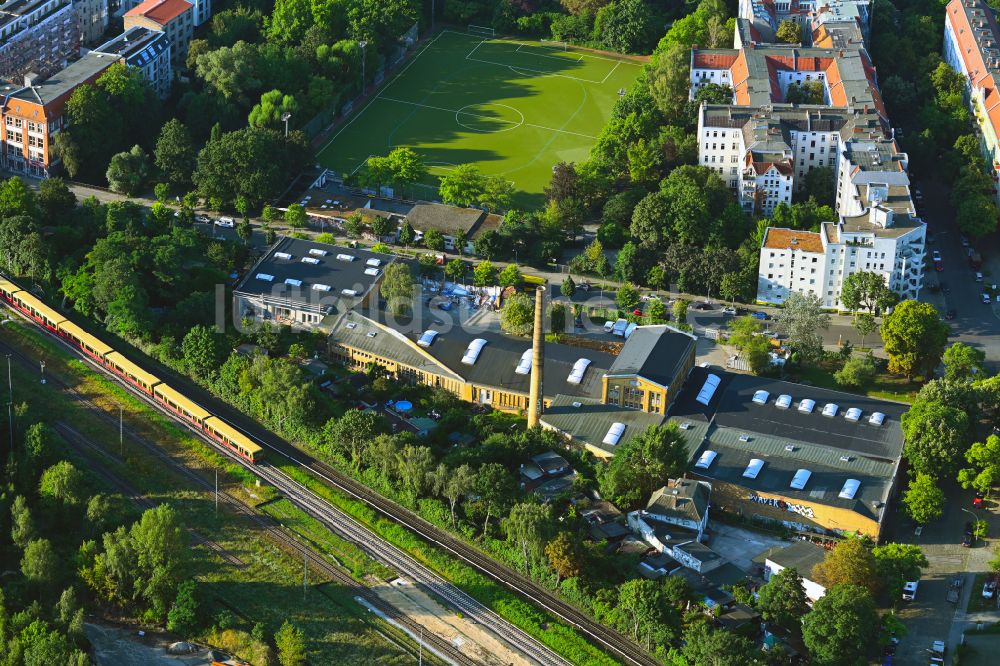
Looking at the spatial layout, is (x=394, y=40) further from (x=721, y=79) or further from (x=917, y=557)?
(x=917, y=557)

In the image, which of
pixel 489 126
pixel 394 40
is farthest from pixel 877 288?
pixel 394 40

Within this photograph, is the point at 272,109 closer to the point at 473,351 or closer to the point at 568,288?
the point at 568,288

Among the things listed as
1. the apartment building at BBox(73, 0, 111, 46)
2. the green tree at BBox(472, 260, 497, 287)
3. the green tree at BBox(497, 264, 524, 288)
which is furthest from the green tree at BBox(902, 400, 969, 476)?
the apartment building at BBox(73, 0, 111, 46)

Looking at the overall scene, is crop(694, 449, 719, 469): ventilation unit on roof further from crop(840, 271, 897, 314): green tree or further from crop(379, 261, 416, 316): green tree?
crop(379, 261, 416, 316): green tree

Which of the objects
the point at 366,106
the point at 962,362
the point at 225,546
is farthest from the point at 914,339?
the point at 366,106

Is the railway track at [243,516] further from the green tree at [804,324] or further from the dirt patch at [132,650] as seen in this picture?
the green tree at [804,324]
